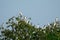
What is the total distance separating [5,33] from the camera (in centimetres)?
741

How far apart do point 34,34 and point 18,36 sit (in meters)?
0.34

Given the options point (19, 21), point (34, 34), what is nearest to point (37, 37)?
point (34, 34)

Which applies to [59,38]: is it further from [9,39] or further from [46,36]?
[9,39]

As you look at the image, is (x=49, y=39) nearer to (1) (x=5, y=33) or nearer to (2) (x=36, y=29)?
(2) (x=36, y=29)

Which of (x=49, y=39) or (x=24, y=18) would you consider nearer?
(x=49, y=39)

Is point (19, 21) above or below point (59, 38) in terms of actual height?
above

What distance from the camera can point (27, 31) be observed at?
731 centimetres

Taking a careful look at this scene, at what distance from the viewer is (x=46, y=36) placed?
7.04 m

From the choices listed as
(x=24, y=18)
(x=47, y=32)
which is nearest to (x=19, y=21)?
(x=24, y=18)

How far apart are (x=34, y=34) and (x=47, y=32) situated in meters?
0.29

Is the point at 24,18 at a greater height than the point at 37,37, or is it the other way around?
the point at 24,18

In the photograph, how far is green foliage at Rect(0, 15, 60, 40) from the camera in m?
7.18

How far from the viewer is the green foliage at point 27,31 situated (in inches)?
283

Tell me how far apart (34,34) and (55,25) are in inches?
19.5
